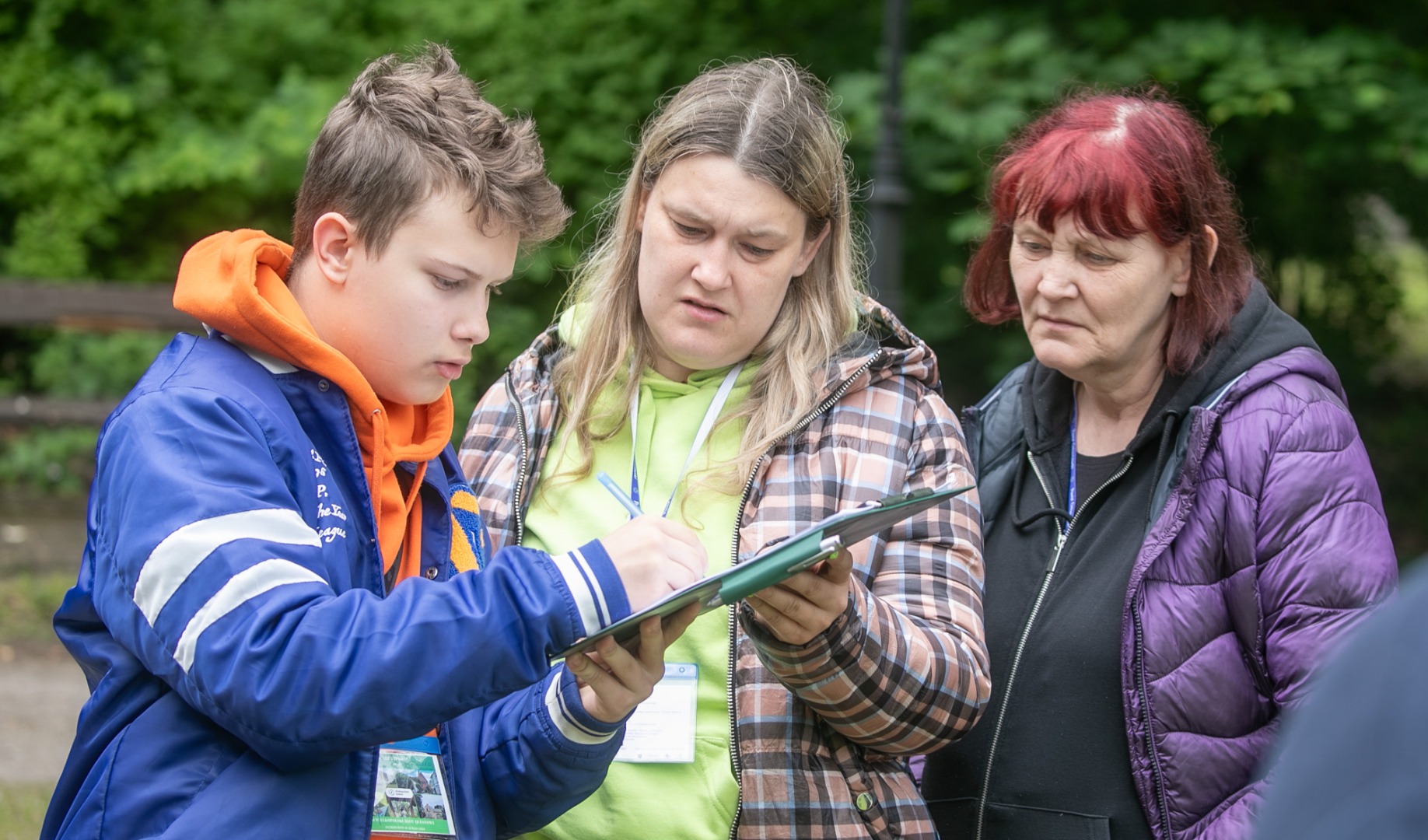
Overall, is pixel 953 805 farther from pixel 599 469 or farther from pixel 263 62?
pixel 263 62

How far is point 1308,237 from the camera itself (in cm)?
908

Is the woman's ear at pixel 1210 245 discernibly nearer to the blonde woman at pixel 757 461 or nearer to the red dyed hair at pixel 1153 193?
the red dyed hair at pixel 1153 193

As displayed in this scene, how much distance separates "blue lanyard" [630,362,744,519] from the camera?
2357 mm

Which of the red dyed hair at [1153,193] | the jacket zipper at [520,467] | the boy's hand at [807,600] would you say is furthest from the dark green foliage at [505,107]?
the boy's hand at [807,600]

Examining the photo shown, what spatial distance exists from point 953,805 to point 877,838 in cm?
41

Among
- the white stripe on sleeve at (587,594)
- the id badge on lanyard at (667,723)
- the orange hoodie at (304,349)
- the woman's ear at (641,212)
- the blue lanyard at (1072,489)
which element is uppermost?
the woman's ear at (641,212)

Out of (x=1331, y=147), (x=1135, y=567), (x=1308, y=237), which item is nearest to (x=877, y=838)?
(x=1135, y=567)

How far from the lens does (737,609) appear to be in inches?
86.6

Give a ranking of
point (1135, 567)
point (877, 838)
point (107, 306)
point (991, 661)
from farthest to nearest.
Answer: point (107, 306) → point (991, 661) → point (1135, 567) → point (877, 838)

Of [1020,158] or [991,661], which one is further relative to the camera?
[1020,158]

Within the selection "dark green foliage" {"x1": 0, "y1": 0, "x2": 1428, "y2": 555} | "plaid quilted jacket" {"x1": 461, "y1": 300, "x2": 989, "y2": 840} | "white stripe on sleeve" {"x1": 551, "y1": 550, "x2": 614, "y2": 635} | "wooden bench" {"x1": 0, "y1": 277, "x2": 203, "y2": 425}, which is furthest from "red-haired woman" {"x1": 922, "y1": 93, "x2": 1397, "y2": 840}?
"wooden bench" {"x1": 0, "y1": 277, "x2": 203, "y2": 425}

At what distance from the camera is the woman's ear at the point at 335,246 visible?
1.83 meters

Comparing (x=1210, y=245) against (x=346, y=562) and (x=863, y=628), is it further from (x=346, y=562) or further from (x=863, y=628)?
(x=346, y=562)

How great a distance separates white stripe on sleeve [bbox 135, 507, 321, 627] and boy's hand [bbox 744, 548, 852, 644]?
703 millimetres
